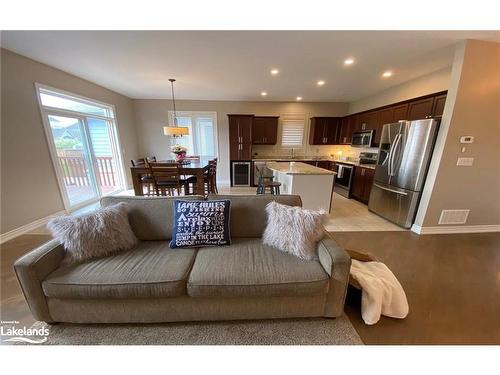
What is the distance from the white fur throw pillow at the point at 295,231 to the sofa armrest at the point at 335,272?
3.7 inches

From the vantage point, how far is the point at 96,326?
51.1 inches

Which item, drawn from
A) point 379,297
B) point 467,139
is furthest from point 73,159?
point 467,139

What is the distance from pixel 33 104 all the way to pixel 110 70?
4.13 ft

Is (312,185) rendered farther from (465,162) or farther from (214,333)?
(214,333)

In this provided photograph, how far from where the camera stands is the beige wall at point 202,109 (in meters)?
5.47

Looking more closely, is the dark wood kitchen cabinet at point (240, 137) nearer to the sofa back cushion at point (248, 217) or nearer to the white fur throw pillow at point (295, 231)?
the sofa back cushion at point (248, 217)

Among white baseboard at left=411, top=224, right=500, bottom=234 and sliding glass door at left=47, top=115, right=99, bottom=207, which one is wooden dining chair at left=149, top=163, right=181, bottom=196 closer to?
sliding glass door at left=47, top=115, right=99, bottom=207

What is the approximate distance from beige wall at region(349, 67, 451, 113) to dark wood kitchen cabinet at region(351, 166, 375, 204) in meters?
1.59

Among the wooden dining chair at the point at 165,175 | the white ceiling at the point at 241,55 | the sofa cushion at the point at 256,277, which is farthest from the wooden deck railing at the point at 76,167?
the sofa cushion at the point at 256,277

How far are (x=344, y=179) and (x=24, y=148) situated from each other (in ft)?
20.4

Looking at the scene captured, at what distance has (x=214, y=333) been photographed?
1261 mm

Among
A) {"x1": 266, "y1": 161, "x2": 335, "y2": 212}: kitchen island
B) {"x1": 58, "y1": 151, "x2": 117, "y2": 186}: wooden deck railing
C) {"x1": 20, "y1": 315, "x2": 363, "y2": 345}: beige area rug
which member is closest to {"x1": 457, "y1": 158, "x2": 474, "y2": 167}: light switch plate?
{"x1": 266, "y1": 161, "x2": 335, "y2": 212}: kitchen island
